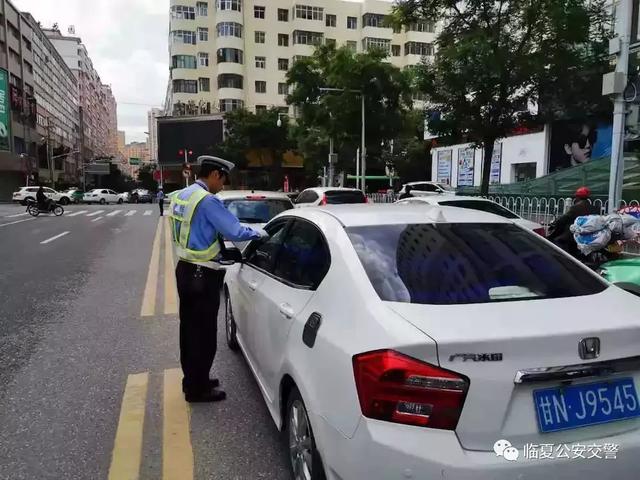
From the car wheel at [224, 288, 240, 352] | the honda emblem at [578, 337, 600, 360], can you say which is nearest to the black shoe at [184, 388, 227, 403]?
the car wheel at [224, 288, 240, 352]

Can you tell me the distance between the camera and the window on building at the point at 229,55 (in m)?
56.7

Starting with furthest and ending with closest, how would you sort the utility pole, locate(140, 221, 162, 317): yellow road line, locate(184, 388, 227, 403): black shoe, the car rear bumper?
the utility pole → locate(140, 221, 162, 317): yellow road line → locate(184, 388, 227, 403): black shoe → the car rear bumper

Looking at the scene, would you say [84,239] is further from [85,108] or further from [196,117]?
[85,108]

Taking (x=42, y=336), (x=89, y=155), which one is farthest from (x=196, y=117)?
(x=89, y=155)

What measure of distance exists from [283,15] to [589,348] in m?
62.9

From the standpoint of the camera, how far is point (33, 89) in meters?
65.6

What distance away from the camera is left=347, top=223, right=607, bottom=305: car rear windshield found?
2301 millimetres

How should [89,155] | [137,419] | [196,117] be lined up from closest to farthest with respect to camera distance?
[137,419], [196,117], [89,155]

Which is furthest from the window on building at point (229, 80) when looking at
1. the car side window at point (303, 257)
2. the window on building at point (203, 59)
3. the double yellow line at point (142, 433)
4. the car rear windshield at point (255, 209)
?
the car side window at point (303, 257)

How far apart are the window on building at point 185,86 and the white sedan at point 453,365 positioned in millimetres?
61039

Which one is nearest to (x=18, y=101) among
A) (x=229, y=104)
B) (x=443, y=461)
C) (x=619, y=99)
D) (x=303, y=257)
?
(x=229, y=104)

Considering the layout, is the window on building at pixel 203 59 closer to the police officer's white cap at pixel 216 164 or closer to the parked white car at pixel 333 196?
the parked white car at pixel 333 196

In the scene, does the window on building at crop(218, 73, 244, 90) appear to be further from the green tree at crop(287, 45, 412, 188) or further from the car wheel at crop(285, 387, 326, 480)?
the car wheel at crop(285, 387, 326, 480)

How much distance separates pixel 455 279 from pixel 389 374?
2.22 ft
